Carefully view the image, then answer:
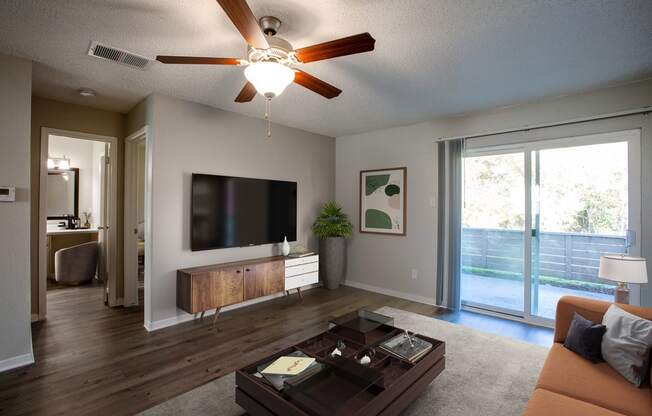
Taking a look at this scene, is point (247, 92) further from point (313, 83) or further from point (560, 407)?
point (560, 407)

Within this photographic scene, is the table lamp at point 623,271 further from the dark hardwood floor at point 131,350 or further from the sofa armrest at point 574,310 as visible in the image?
the dark hardwood floor at point 131,350

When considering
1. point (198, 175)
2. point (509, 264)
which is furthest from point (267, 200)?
point (509, 264)

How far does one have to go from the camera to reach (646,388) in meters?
1.65

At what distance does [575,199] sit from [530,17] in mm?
2276

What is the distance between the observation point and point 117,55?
252 centimetres

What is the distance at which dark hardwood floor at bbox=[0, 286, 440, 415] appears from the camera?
2.17 metres

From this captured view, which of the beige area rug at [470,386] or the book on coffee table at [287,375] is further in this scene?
the beige area rug at [470,386]

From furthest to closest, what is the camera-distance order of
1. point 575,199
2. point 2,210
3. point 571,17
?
point 575,199 → point 2,210 → point 571,17

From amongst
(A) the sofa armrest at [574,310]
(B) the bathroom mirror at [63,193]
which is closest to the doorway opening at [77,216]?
(B) the bathroom mirror at [63,193]

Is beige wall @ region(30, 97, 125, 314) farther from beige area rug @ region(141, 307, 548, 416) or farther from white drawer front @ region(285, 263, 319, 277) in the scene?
beige area rug @ region(141, 307, 548, 416)

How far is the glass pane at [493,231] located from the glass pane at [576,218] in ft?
0.61

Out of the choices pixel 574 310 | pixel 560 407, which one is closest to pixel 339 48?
pixel 560 407

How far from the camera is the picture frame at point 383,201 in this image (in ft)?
15.4

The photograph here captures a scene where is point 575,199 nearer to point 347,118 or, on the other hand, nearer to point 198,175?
point 347,118
